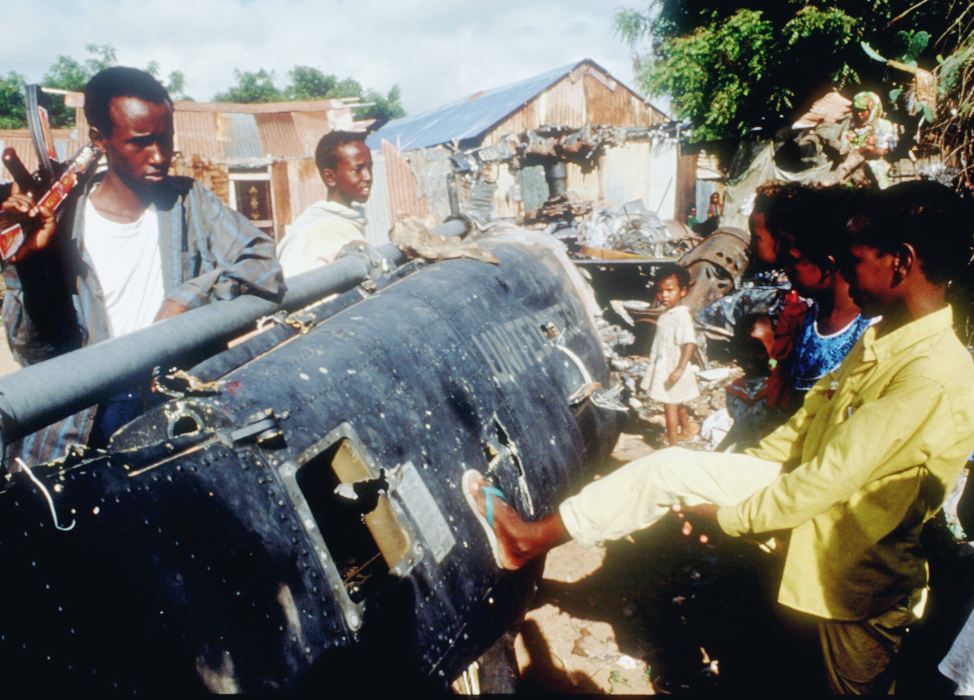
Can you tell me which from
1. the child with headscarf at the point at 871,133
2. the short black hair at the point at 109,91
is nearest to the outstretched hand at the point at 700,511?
the short black hair at the point at 109,91

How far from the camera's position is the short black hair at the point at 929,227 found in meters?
1.81

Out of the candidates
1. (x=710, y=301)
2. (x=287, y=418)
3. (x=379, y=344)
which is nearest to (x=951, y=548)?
(x=379, y=344)

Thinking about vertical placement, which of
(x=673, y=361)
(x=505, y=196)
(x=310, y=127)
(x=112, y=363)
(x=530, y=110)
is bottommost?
(x=673, y=361)

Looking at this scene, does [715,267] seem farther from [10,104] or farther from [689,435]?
[10,104]

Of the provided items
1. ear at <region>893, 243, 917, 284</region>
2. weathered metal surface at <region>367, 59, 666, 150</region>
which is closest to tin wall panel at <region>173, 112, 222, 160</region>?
weathered metal surface at <region>367, 59, 666, 150</region>

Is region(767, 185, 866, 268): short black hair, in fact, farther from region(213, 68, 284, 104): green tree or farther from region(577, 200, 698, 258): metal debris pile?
region(213, 68, 284, 104): green tree

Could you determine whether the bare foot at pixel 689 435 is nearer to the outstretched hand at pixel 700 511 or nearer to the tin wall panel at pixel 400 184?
the outstretched hand at pixel 700 511

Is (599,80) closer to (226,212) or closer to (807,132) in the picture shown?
(807,132)

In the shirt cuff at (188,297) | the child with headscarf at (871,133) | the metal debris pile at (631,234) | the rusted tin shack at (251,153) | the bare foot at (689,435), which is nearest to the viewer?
the shirt cuff at (188,297)

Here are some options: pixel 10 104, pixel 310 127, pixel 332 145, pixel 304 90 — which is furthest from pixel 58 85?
pixel 332 145

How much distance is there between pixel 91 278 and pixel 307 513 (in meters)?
1.36

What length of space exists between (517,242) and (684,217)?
1903 centimetres

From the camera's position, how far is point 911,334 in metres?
1.85

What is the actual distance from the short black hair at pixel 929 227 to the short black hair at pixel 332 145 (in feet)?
10.6
